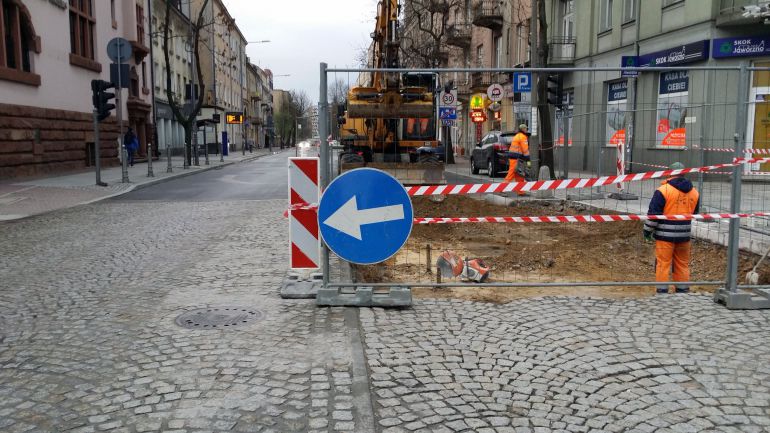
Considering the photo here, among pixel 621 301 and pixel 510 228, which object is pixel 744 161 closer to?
pixel 621 301

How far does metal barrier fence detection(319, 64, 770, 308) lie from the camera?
20.1 ft

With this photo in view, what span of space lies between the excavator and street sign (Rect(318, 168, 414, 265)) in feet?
30.9

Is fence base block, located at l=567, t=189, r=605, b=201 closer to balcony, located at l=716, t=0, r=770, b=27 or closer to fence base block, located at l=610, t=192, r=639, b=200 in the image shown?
fence base block, located at l=610, t=192, r=639, b=200

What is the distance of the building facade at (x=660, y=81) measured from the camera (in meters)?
9.34

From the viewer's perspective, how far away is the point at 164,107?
141 ft

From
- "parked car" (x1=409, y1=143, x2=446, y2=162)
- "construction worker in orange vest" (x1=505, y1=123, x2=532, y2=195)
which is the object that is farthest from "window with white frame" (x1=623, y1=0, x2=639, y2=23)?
"parked car" (x1=409, y1=143, x2=446, y2=162)

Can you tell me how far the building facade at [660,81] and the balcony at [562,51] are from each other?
51mm

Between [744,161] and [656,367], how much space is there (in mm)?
2462

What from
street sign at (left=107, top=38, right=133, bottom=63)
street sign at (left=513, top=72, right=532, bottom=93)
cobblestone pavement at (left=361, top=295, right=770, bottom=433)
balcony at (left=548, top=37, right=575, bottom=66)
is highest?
balcony at (left=548, top=37, right=575, bottom=66)

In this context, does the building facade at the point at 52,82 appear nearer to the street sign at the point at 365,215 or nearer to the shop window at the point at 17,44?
the shop window at the point at 17,44

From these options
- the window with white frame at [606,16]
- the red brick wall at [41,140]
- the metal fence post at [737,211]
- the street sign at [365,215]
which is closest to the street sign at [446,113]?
the metal fence post at [737,211]

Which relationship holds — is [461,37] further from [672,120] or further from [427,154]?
[672,120]

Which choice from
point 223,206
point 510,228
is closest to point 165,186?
point 223,206

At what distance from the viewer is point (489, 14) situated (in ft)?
126
